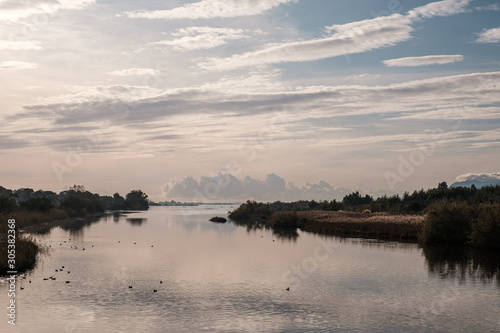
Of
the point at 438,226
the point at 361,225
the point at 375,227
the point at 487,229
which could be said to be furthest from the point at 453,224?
the point at 361,225

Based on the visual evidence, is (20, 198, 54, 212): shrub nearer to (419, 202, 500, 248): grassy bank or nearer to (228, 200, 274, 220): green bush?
(228, 200, 274, 220): green bush

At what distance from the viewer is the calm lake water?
79.4ft

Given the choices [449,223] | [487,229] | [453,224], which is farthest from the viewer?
[449,223]

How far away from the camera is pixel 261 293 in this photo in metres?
31.2

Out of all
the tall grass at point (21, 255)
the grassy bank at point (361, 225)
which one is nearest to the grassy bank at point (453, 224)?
the grassy bank at point (361, 225)

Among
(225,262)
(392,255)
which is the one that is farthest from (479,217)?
(225,262)

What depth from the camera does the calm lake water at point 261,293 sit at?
952 inches

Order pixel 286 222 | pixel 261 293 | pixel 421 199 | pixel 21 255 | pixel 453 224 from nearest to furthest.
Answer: pixel 261 293, pixel 21 255, pixel 453 224, pixel 286 222, pixel 421 199

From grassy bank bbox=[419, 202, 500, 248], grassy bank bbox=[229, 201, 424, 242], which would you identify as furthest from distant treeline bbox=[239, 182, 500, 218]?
grassy bank bbox=[419, 202, 500, 248]

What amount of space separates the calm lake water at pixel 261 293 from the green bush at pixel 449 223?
32.0 ft

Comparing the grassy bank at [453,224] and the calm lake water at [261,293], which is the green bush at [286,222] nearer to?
the grassy bank at [453,224]

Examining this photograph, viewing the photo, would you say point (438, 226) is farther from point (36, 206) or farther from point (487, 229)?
point (36, 206)

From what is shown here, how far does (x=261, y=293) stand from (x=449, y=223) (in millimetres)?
40378

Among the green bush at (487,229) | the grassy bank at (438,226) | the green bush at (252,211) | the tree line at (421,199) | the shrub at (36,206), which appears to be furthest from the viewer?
the green bush at (252,211)
